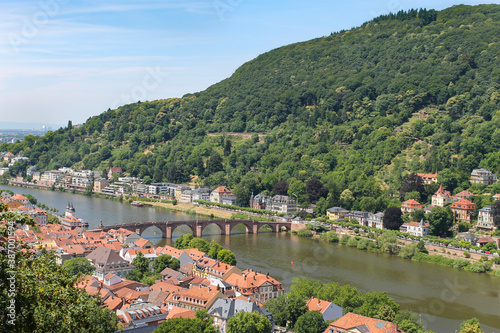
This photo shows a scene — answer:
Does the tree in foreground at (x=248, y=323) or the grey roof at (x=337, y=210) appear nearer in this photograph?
the tree in foreground at (x=248, y=323)

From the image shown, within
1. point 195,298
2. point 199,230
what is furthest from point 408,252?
point 195,298

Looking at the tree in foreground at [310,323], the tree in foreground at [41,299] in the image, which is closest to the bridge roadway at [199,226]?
the tree in foreground at [310,323]

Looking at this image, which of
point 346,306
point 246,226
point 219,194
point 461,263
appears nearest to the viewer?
point 346,306

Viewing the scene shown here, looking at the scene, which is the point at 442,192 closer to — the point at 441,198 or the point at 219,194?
the point at 441,198

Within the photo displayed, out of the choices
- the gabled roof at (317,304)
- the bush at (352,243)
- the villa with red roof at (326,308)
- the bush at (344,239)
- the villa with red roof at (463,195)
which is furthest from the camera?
the villa with red roof at (463,195)

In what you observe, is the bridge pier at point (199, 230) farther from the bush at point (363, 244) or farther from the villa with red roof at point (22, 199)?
the villa with red roof at point (22, 199)
